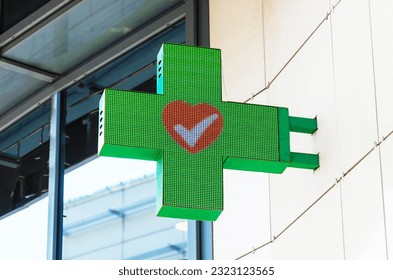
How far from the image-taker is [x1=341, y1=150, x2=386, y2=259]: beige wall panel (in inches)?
201

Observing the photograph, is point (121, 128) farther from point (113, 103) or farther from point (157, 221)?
point (157, 221)

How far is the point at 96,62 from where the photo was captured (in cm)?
968

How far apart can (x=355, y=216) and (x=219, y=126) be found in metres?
0.87

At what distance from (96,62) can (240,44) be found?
7.77 feet

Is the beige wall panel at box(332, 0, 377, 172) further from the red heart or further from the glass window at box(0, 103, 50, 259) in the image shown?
the glass window at box(0, 103, 50, 259)

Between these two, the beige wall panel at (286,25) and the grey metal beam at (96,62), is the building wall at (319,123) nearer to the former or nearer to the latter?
the beige wall panel at (286,25)

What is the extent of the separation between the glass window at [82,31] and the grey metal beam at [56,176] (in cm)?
38

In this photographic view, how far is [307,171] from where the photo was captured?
6.11 meters

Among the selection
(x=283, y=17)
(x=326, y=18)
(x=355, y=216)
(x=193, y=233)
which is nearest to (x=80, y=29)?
(x=193, y=233)

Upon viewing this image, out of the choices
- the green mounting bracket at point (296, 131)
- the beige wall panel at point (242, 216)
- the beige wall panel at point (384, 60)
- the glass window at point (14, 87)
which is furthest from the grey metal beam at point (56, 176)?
the beige wall panel at point (384, 60)

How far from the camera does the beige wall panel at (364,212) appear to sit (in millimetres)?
5096

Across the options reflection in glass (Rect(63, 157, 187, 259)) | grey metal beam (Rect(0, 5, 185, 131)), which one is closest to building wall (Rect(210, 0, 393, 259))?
reflection in glass (Rect(63, 157, 187, 259))

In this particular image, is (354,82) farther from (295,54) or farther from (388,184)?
(295,54)

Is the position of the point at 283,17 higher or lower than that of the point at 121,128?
higher
